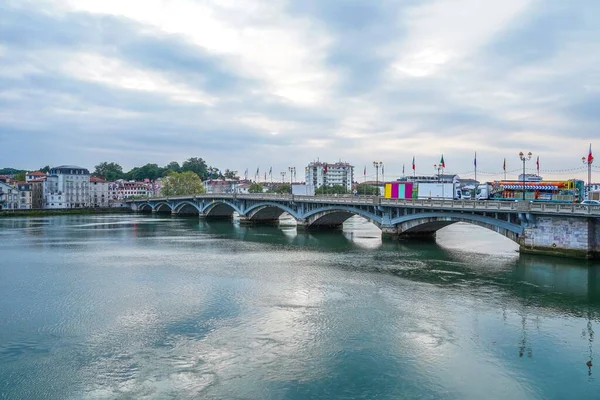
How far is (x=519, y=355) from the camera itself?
66.4 feet

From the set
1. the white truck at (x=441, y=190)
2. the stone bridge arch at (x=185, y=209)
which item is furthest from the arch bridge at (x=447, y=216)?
the stone bridge arch at (x=185, y=209)

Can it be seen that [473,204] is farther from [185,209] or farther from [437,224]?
[185,209]

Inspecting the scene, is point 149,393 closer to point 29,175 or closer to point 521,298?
point 521,298

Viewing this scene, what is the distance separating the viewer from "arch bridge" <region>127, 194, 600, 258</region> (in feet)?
129

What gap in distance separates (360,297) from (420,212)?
27.0m

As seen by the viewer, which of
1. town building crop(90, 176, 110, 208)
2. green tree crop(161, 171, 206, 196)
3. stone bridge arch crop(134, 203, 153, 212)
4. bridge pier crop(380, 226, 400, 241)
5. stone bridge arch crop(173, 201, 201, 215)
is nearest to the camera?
bridge pier crop(380, 226, 400, 241)

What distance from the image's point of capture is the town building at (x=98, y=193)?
16225cm

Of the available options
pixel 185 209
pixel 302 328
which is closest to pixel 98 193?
pixel 185 209

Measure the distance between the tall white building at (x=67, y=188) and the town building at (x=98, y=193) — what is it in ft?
10.1

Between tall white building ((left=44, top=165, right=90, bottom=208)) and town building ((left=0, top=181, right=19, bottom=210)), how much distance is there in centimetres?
1089

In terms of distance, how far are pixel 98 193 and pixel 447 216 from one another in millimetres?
144293

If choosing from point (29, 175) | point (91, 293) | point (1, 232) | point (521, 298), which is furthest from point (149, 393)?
point (29, 175)

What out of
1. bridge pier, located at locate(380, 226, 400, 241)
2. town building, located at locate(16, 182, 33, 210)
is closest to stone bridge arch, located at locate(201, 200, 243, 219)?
bridge pier, located at locate(380, 226, 400, 241)

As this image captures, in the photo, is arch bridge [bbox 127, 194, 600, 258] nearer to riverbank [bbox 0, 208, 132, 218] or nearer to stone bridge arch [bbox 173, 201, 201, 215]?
stone bridge arch [bbox 173, 201, 201, 215]
